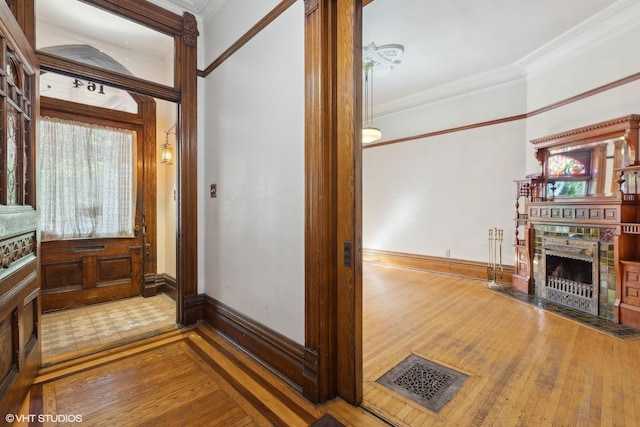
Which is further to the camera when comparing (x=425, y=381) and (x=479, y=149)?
(x=479, y=149)

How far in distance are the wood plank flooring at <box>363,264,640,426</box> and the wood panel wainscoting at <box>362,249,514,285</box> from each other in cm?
82

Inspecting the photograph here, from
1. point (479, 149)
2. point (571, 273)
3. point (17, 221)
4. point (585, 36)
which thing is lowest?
point (571, 273)

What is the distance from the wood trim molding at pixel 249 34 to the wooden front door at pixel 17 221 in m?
1.32

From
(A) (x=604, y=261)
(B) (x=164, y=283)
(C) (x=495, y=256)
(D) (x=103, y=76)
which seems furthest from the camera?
(C) (x=495, y=256)

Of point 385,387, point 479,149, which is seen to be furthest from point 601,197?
point 385,387

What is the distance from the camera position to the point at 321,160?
1652 millimetres

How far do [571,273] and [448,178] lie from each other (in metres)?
2.28

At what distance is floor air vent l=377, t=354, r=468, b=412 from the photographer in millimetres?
1748

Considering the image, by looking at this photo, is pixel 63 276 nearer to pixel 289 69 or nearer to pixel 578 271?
pixel 289 69

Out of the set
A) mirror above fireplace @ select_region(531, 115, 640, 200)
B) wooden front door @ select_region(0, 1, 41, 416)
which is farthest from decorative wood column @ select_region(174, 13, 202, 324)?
mirror above fireplace @ select_region(531, 115, 640, 200)

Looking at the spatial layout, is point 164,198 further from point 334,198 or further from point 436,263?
point 436,263

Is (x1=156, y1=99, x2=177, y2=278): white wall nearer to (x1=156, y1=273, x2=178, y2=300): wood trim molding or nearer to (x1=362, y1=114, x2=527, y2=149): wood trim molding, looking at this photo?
(x1=156, y1=273, x2=178, y2=300): wood trim molding

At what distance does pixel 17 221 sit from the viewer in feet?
5.00

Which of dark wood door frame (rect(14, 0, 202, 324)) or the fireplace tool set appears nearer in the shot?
dark wood door frame (rect(14, 0, 202, 324))
